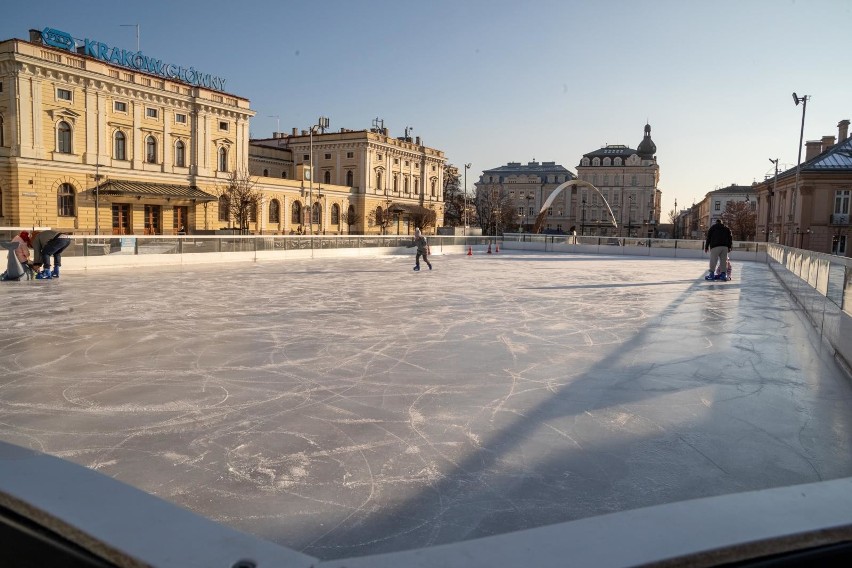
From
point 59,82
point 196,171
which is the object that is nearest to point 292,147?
point 196,171

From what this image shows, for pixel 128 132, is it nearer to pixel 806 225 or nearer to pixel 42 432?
pixel 42 432

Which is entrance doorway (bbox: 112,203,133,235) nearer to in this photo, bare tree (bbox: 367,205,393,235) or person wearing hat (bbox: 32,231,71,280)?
bare tree (bbox: 367,205,393,235)

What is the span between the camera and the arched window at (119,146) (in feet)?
150

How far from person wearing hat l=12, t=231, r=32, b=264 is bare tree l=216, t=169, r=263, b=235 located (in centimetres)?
3434

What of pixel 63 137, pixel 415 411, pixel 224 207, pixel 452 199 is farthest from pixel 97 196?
pixel 452 199

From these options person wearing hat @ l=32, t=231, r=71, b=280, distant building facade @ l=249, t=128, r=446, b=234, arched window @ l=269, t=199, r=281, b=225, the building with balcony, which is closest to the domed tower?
distant building facade @ l=249, t=128, r=446, b=234

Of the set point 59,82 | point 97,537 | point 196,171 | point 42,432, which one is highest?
point 59,82

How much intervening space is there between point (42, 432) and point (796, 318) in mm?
11474

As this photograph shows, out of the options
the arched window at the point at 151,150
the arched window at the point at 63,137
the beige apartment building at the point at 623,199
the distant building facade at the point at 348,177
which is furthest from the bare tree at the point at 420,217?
the beige apartment building at the point at 623,199

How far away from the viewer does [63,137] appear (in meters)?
42.6

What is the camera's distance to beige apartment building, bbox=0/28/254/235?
39.9m

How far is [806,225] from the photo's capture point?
1908 inches

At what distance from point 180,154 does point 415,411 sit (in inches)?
2020

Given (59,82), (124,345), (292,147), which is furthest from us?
(292,147)
